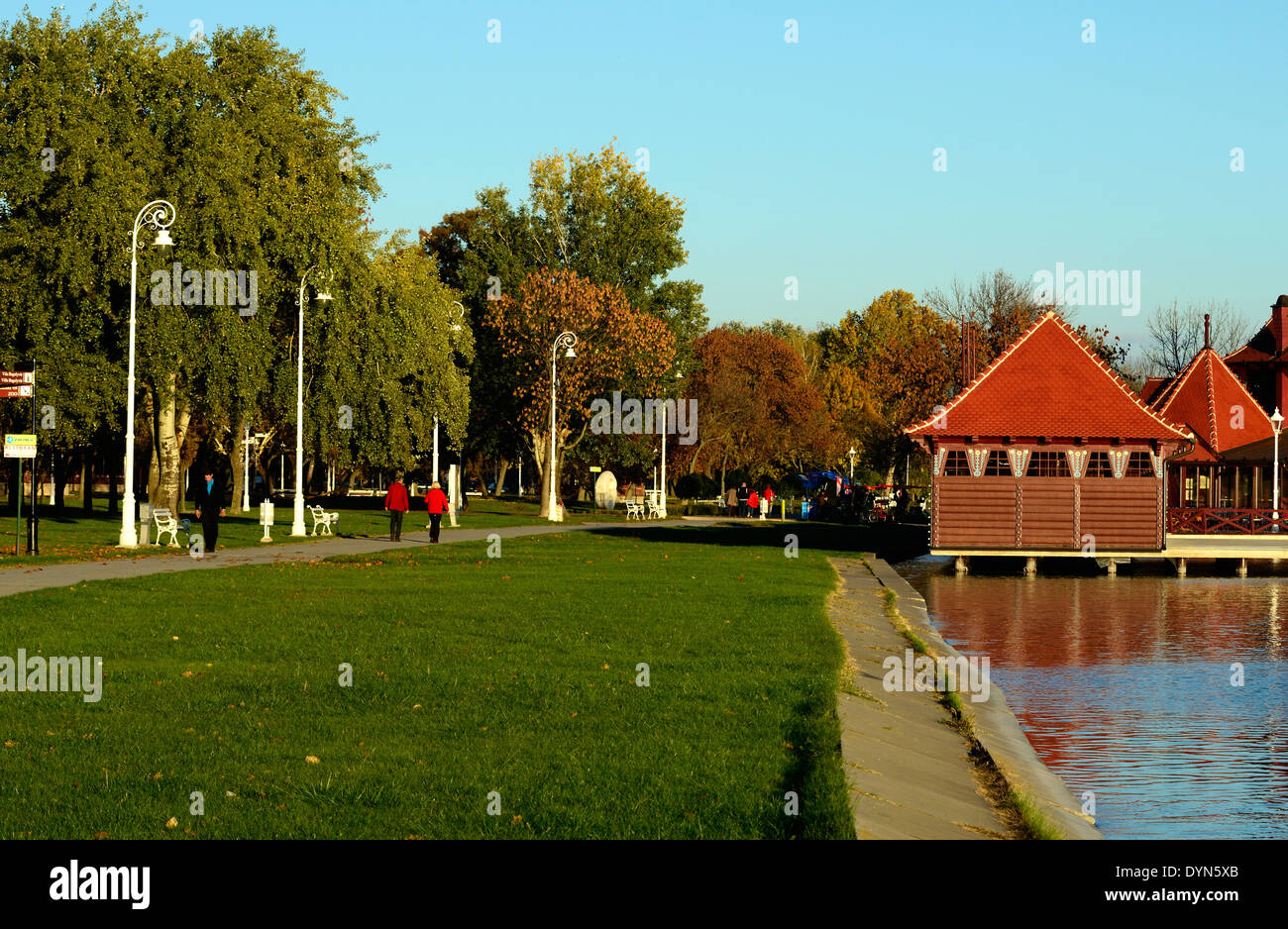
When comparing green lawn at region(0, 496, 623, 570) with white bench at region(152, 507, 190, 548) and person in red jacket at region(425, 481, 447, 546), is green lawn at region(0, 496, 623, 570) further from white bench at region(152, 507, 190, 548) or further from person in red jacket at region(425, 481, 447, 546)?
person in red jacket at region(425, 481, 447, 546)

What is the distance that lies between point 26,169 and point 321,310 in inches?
363

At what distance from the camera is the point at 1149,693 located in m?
16.3

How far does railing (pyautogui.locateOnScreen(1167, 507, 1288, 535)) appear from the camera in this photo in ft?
147

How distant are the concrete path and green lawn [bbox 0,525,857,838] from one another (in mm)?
218

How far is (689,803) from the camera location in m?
8.38

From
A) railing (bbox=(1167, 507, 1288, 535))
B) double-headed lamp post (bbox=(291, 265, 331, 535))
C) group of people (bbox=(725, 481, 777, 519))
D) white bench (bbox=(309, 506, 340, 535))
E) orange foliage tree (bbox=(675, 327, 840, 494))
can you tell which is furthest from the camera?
orange foliage tree (bbox=(675, 327, 840, 494))

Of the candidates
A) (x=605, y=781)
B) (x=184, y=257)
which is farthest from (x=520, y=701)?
(x=184, y=257)

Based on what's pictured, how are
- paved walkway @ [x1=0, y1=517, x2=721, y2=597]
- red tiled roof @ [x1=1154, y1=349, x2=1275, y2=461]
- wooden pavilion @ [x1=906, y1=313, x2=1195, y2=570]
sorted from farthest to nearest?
1. red tiled roof @ [x1=1154, y1=349, x2=1275, y2=461]
2. wooden pavilion @ [x1=906, y1=313, x2=1195, y2=570]
3. paved walkway @ [x1=0, y1=517, x2=721, y2=597]

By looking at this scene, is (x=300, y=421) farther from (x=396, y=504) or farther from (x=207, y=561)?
(x=207, y=561)

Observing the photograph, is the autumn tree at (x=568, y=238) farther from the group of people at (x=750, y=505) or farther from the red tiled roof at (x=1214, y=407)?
the red tiled roof at (x=1214, y=407)

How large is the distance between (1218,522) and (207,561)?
100ft

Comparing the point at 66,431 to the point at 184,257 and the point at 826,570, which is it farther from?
the point at 826,570

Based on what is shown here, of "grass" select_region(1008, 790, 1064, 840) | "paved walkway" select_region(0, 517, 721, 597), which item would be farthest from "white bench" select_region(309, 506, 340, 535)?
"grass" select_region(1008, 790, 1064, 840)

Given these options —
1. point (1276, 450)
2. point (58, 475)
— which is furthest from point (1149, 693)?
point (58, 475)
